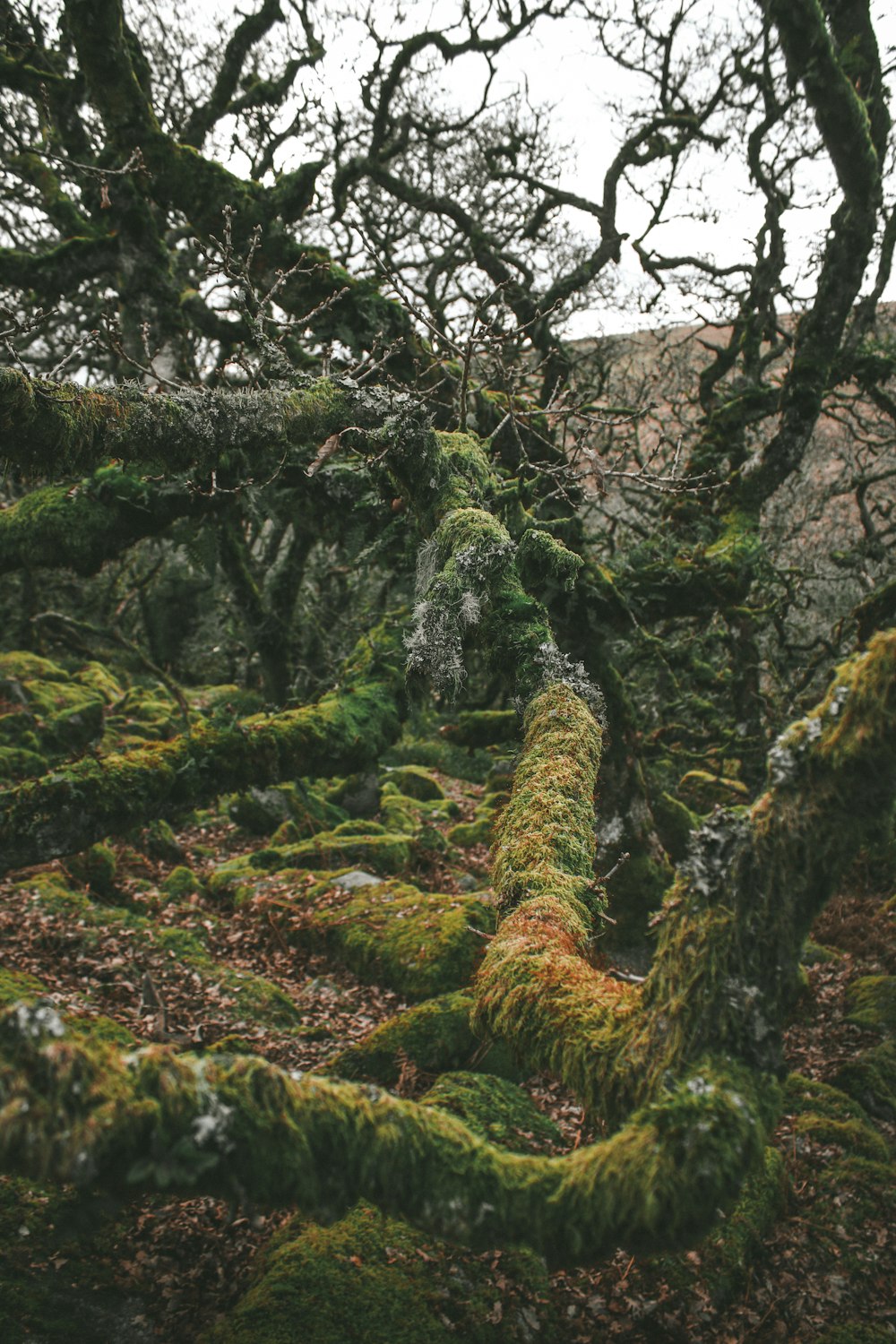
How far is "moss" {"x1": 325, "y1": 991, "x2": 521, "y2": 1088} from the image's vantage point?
5570 mm

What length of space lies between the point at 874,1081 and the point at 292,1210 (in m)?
5.12

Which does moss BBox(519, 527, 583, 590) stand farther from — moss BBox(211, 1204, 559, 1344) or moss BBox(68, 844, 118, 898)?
moss BBox(68, 844, 118, 898)

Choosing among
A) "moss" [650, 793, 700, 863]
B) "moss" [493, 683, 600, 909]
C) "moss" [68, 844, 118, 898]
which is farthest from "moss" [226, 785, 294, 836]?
"moss" [493, 683, 600, 909]

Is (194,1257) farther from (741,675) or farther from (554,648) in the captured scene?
(741,675)

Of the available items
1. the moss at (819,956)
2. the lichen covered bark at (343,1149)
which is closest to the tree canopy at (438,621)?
the lichen covered bark at (343,1149)

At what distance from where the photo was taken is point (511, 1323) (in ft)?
12.7

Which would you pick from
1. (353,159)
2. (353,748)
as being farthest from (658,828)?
(353,159)

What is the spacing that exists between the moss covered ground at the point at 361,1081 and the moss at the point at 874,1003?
0.03 metres

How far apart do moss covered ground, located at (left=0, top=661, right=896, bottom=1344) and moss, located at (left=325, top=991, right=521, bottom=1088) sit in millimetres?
20

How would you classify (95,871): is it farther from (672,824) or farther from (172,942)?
(672,824)

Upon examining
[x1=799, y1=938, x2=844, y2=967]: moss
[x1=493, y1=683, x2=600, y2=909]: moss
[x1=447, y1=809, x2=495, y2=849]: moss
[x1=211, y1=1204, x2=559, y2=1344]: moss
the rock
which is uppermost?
[x1=493, y1=683, x2=600, y2=909]: moss

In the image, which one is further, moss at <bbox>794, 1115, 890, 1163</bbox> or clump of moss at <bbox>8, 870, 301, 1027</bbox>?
clump of moss at <bbox>8, 870, 301, 1027</bbox>

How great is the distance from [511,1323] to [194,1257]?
1.74m

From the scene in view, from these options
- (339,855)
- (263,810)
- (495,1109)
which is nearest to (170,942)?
(339,855)
